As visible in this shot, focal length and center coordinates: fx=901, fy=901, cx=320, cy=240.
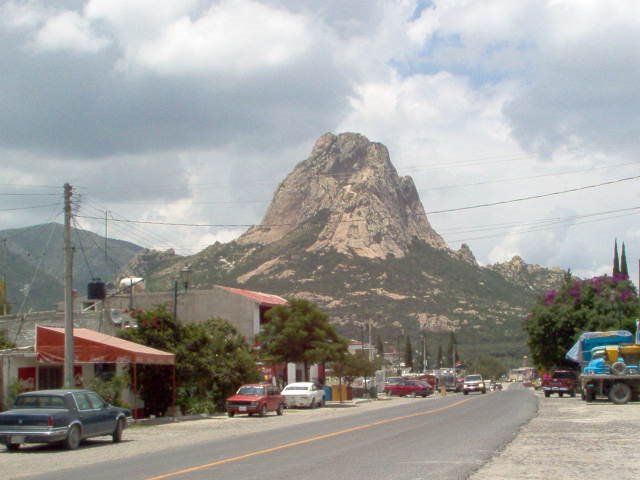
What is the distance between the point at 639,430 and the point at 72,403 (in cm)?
1506

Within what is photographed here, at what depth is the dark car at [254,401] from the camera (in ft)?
125

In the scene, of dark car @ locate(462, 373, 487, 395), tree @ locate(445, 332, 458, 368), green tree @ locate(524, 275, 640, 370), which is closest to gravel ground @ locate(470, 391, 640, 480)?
green tree @ locate(524, 275, 640, 370)

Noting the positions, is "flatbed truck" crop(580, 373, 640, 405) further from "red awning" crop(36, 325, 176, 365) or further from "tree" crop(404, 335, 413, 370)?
"tree" crop(404, 335, 413, 370)

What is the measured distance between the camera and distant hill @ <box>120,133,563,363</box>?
147 m

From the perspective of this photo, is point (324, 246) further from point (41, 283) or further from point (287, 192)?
point (41, 283)

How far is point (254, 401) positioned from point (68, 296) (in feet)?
37.7

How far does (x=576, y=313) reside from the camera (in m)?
60.9

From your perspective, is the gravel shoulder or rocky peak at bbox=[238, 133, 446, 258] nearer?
the gravel shoulder

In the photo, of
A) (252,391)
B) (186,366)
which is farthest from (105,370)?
(252,391)

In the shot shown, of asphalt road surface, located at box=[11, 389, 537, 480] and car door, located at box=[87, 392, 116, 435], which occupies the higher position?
car door, located at box=[87, 392, 116, 435]

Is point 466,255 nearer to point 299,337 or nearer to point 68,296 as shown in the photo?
point 299,337

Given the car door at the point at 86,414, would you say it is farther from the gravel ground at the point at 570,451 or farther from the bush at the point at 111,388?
the gravel ground at the point at 570,451

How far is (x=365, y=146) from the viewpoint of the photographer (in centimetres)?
18412

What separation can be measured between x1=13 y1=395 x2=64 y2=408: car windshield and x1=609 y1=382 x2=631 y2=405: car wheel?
27.5 m
